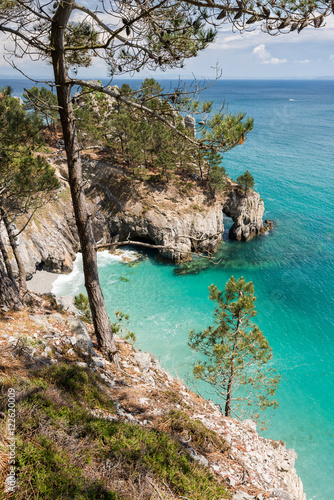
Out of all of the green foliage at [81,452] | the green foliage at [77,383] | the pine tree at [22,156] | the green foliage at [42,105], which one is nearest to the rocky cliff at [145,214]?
the pine tree at [22,156]

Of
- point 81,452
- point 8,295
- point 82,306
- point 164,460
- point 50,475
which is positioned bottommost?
point 82,306

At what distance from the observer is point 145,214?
35.4 m

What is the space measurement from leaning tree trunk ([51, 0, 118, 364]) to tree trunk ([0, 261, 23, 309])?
3278 mm

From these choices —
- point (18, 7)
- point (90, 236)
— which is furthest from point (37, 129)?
point (90, 236)

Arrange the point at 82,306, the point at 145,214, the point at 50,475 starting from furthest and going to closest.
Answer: the point at 145,214 → the point at 82,306 → the point at 50,475

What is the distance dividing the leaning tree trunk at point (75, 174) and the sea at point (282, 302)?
223 inches

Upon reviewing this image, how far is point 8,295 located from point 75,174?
545 cm

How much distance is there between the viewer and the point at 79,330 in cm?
992

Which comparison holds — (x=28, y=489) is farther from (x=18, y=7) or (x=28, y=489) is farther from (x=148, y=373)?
(x=18, y=7)

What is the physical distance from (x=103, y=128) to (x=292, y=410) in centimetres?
3547

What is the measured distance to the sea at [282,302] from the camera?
18391 millimetres

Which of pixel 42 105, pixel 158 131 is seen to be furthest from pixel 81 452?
pixel 158 131

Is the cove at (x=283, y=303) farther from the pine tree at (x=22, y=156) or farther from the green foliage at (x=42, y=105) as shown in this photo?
the green foliage at (x=42, y=105)

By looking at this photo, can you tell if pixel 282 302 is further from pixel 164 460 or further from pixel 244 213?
pixel 164 460
